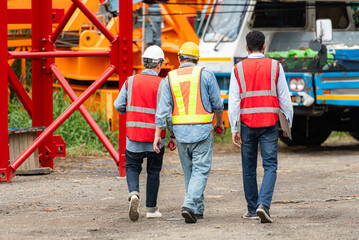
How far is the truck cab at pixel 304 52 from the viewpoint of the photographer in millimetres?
10156

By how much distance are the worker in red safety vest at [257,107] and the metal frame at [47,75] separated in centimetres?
270

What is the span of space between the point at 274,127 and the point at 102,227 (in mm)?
1533

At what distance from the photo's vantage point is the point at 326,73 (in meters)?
10.1

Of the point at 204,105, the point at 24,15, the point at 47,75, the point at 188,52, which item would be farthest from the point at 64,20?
the point at 204,105

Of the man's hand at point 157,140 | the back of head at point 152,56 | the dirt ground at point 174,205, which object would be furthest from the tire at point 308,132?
the man's hand at point 157,140

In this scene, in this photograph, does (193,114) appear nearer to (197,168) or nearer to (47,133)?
(197,168)

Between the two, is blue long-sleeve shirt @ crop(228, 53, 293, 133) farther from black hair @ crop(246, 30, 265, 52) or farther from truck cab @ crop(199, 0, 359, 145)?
truck cab @ crop(199, 0, 359, 145)

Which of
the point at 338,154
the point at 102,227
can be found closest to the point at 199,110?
the point at 102,227

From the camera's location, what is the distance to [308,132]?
12414mm

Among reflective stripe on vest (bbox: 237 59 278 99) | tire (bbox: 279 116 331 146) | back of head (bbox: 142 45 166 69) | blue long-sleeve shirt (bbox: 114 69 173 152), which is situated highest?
back of head (bbox: 142 45 166 69)

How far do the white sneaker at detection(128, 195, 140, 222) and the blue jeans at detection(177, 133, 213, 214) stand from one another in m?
0.39

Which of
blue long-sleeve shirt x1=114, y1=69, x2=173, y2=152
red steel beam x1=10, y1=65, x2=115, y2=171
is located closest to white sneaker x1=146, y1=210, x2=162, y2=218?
blue long-sleeve shirt x1=114, y1=69, x2=173, y2=152

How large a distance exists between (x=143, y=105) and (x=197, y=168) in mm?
729

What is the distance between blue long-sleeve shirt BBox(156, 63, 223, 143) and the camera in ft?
19.0
